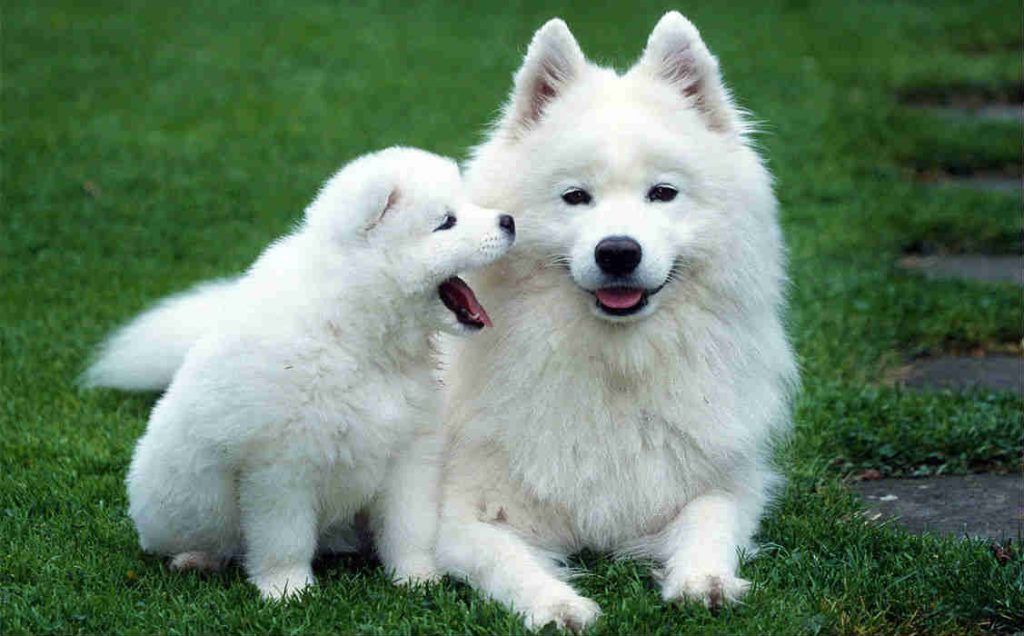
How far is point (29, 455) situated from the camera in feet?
16.8

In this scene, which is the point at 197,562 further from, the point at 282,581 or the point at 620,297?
the point at 620,297

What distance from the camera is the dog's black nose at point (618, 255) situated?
3775 mm

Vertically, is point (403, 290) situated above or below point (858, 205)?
above

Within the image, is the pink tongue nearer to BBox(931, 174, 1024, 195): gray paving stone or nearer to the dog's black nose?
the dog's black nose

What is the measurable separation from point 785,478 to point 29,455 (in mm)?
2696

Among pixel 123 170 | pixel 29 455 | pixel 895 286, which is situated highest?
pixel 895 286

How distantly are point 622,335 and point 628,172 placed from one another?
1.52 feet

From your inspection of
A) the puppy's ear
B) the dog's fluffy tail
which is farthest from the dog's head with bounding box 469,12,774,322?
the dog's fluffy tail

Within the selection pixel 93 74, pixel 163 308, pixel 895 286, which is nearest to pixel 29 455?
pixel 163 308

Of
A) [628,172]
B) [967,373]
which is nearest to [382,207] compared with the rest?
[628,172]

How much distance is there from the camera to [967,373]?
6.05 m

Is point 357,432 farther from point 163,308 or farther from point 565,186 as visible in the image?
point 163,308

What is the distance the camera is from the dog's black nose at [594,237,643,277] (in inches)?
149

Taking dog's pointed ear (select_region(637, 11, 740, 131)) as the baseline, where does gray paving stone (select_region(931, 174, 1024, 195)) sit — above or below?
below
